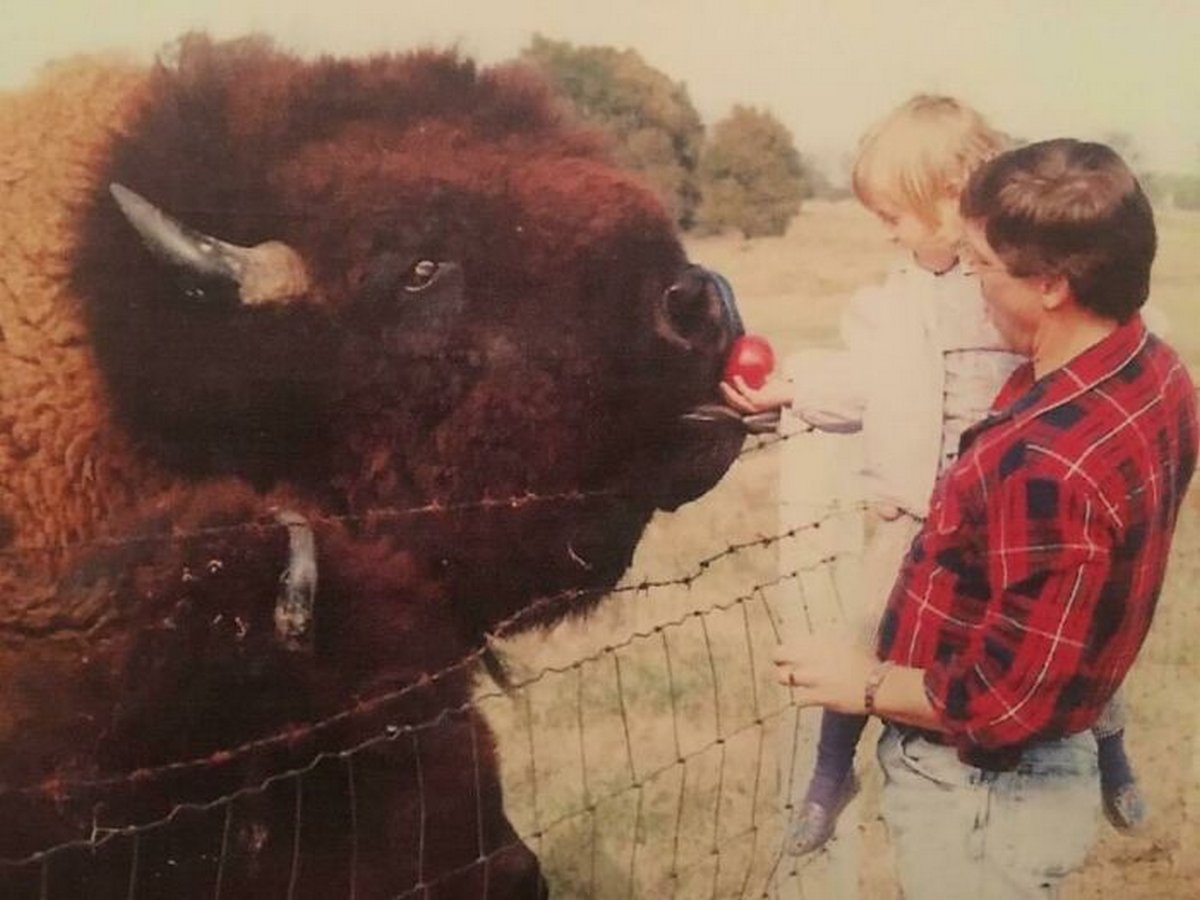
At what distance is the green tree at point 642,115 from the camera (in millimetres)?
2693

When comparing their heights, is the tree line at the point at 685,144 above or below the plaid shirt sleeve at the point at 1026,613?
above

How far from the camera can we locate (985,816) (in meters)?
3.00

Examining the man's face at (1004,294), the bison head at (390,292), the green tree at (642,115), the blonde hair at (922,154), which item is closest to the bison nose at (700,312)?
the bison head at (390,292)

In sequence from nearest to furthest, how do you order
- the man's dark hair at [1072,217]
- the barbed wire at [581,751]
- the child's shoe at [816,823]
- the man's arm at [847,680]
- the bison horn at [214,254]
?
the bison horn at [214,254] → the barbed wire at [581,751] → the man's dark hair at [1072,217] → the man's arm at [847,680] → the child's shoe at [816,823]

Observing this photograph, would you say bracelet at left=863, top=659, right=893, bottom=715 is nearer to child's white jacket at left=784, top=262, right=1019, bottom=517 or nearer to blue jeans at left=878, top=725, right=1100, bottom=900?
blue jeans at left=878, top=725, right=1100, bottom=900

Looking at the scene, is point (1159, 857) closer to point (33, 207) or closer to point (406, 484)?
point (406, 484)

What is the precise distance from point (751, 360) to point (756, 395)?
0.07 m

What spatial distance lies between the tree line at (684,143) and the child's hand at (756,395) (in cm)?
27

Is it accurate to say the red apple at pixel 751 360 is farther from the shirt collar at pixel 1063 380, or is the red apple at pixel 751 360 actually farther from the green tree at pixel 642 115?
the shirt collar at pixel 1063 380

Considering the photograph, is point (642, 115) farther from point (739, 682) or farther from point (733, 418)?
point (739, 682)

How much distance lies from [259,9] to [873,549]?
150cm

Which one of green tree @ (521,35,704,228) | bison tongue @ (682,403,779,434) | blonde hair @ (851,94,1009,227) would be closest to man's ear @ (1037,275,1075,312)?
blonde hair @ (851,94,1009,227)

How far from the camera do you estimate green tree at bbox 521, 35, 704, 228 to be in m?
2.69

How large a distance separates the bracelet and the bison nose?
2.28ft
